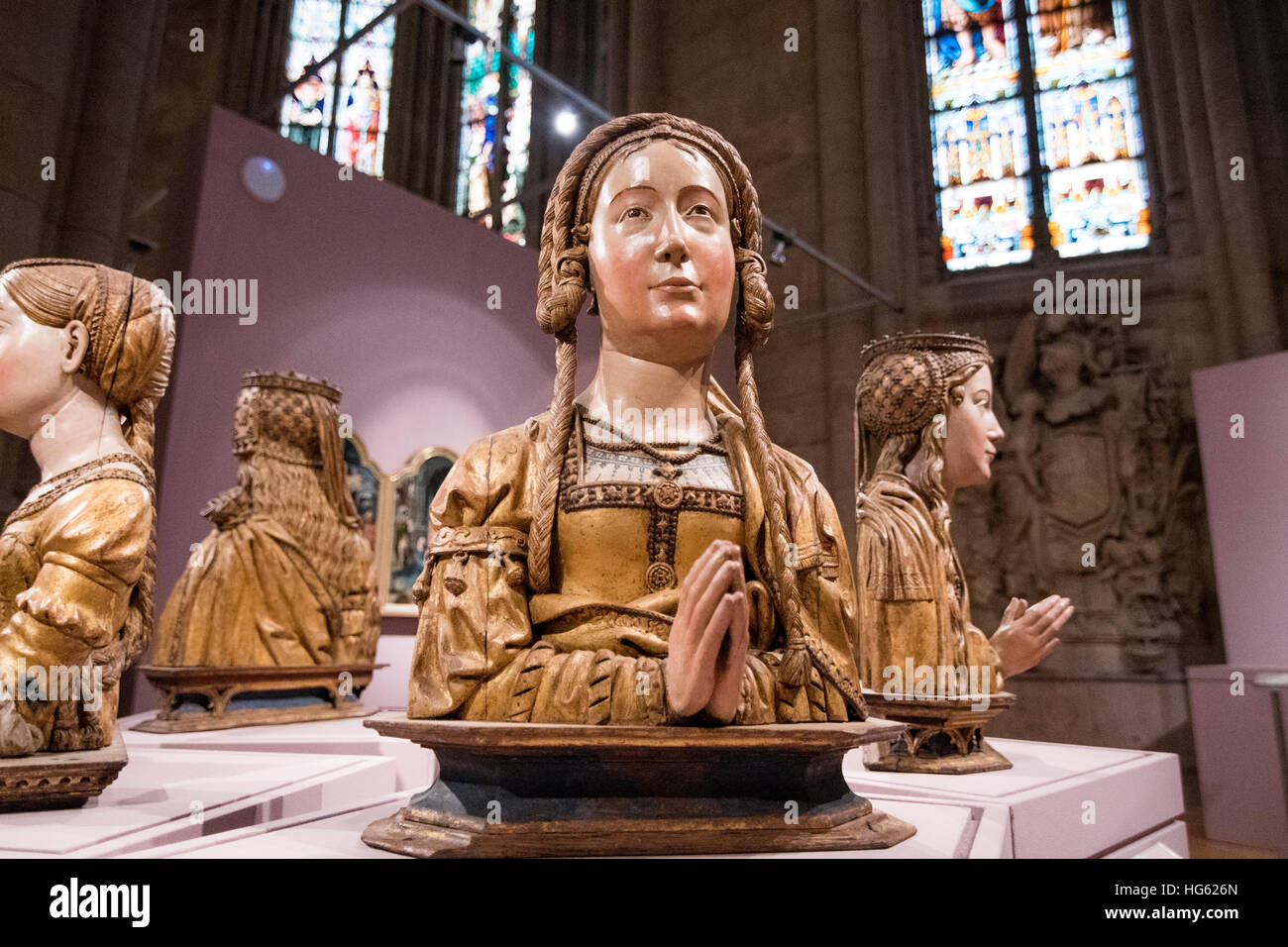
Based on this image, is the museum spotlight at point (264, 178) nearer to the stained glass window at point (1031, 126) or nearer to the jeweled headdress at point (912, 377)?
the jeweled headdress at point (912, 377)

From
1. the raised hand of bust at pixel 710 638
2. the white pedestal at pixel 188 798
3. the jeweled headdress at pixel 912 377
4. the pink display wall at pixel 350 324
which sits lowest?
the white pedestal at pixel 188 798

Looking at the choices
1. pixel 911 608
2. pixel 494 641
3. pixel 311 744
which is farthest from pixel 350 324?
pixel 494 641

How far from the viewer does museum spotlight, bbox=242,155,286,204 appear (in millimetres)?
5480

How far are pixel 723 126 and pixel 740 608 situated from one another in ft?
32.9

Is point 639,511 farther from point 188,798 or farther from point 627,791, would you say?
point 188,798

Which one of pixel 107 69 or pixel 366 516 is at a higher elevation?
pixel 107 69

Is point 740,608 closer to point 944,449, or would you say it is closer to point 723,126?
point 944,449

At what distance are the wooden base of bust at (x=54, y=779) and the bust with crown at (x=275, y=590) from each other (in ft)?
5.87

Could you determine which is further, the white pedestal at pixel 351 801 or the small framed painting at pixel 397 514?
the small framed painting at pixel 397 514

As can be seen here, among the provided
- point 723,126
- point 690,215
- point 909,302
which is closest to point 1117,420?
point 909,302

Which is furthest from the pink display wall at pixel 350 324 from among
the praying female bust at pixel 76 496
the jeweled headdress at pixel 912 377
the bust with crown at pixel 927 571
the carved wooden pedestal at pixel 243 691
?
the bust with crown at pixel 927 571

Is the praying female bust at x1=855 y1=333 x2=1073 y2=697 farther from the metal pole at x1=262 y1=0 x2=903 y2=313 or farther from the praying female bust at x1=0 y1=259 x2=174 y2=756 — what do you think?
the praying female bust at x1=0 y1=259 x2=174 y2=756

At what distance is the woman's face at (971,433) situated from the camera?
12.5 feet

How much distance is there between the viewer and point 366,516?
246 inches
